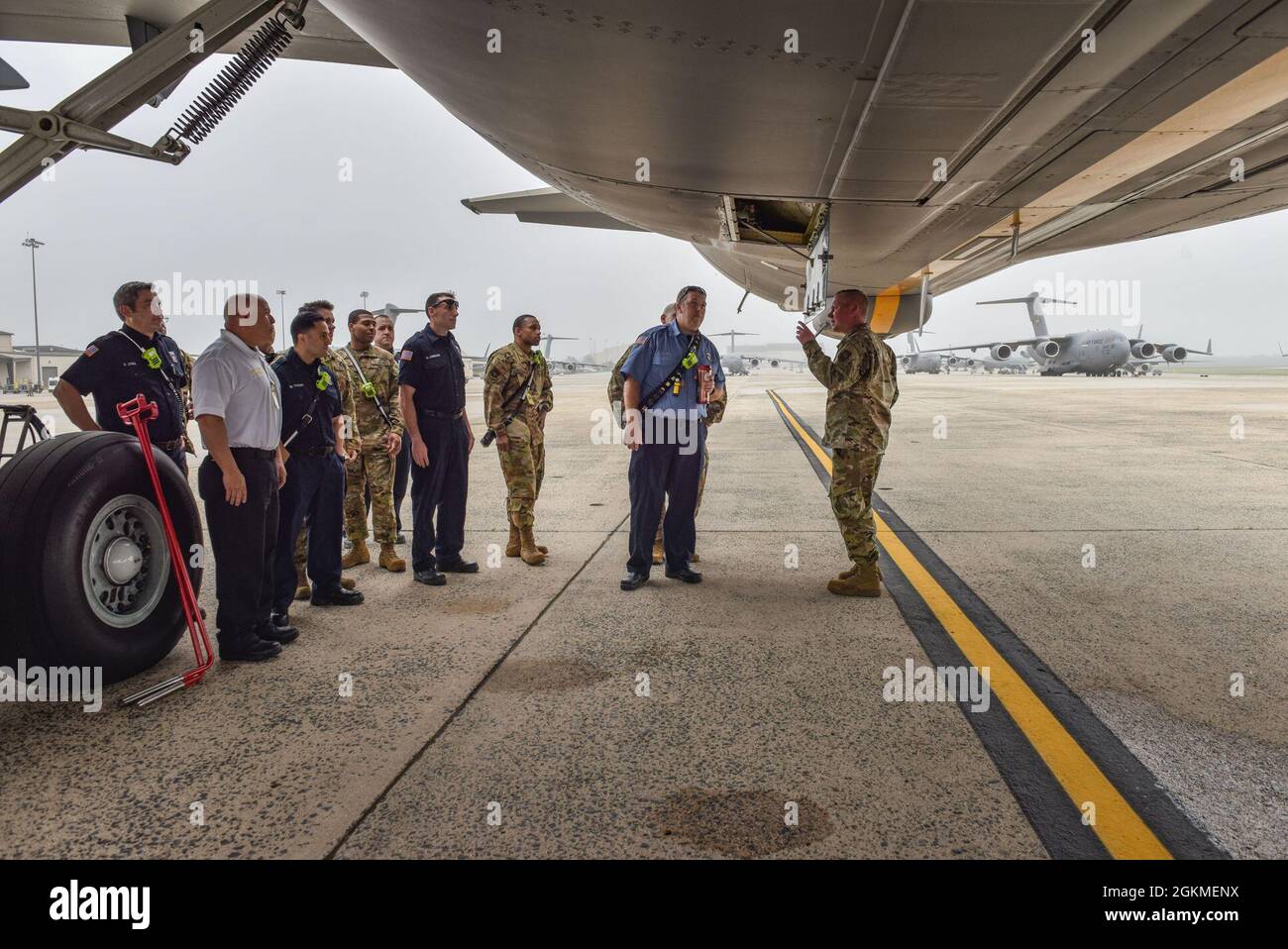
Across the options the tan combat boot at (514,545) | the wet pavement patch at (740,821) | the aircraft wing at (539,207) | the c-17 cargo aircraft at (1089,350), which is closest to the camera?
the wet pavement patch at (740,821)

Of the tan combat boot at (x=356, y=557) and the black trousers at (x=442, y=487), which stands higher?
the black trousers at (x=442, y=487)

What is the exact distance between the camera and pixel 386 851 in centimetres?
195

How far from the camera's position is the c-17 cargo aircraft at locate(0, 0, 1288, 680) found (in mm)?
2361

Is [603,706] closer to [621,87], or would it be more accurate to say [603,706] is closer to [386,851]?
[386,851]

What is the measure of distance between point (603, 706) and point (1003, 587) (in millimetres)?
2752

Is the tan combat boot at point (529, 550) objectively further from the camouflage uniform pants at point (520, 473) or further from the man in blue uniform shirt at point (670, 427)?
→ the man in blue uniform shirt at point (670, 427)

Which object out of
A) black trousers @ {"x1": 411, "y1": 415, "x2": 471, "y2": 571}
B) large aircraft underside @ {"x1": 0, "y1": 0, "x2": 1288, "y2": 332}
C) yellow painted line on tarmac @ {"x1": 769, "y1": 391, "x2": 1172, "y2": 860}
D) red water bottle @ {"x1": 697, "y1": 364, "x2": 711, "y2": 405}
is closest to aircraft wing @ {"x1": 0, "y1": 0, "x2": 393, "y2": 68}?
large aircraft underside @ {"x1": 0, "y1": 0, "x2": 1288, "y2": 332}

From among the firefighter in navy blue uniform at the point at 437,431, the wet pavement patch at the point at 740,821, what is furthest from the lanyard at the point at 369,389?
the wet pavement patch at the point at 740,821

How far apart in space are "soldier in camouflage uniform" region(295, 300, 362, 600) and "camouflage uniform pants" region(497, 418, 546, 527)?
3.31 feet

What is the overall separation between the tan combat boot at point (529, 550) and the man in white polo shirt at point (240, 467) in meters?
1.86

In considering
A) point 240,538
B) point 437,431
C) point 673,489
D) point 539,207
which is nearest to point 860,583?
point 673,489

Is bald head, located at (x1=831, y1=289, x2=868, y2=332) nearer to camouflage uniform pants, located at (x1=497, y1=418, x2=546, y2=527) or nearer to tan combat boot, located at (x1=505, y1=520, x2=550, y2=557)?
camouflage uniform pants, located at (x1=497, y1=418, x2=546, y2=527)

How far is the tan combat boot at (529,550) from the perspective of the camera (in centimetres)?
507
